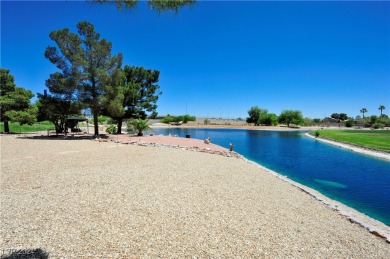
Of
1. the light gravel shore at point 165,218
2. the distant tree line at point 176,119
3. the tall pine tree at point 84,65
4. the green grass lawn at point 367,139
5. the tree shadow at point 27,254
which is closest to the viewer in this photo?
the tree shadow at point 27,254

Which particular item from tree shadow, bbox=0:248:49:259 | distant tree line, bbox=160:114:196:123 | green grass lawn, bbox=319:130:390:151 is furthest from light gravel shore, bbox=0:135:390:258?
distant tree line, bbox=160:114:196:123

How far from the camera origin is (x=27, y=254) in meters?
4.61

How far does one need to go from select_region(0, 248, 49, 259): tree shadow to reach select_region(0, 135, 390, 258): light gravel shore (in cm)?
13

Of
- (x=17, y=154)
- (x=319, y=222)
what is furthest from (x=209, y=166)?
(x=17, y=154)

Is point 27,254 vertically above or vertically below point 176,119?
below

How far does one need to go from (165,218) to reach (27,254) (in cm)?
317

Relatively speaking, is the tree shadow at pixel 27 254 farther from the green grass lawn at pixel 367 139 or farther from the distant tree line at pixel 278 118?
the distant tree line at pixel 278 118

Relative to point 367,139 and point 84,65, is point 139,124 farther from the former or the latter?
point 367,139

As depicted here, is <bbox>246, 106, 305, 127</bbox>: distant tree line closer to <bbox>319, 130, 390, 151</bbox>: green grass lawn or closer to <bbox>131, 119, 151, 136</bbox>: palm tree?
<bbox>319, 130, 390, 151</bbox>: green grass lawn

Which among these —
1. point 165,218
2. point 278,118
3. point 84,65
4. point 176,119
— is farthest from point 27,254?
point 176,119

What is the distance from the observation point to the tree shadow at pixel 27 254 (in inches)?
177

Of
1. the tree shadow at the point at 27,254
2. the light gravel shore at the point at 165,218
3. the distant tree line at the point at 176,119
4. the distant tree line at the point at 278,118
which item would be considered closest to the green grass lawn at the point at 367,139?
the light gravel shore at the point at 165,218

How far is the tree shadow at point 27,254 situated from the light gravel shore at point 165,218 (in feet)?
0.42

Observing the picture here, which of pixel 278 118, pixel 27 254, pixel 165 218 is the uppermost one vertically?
pixel 278 118
